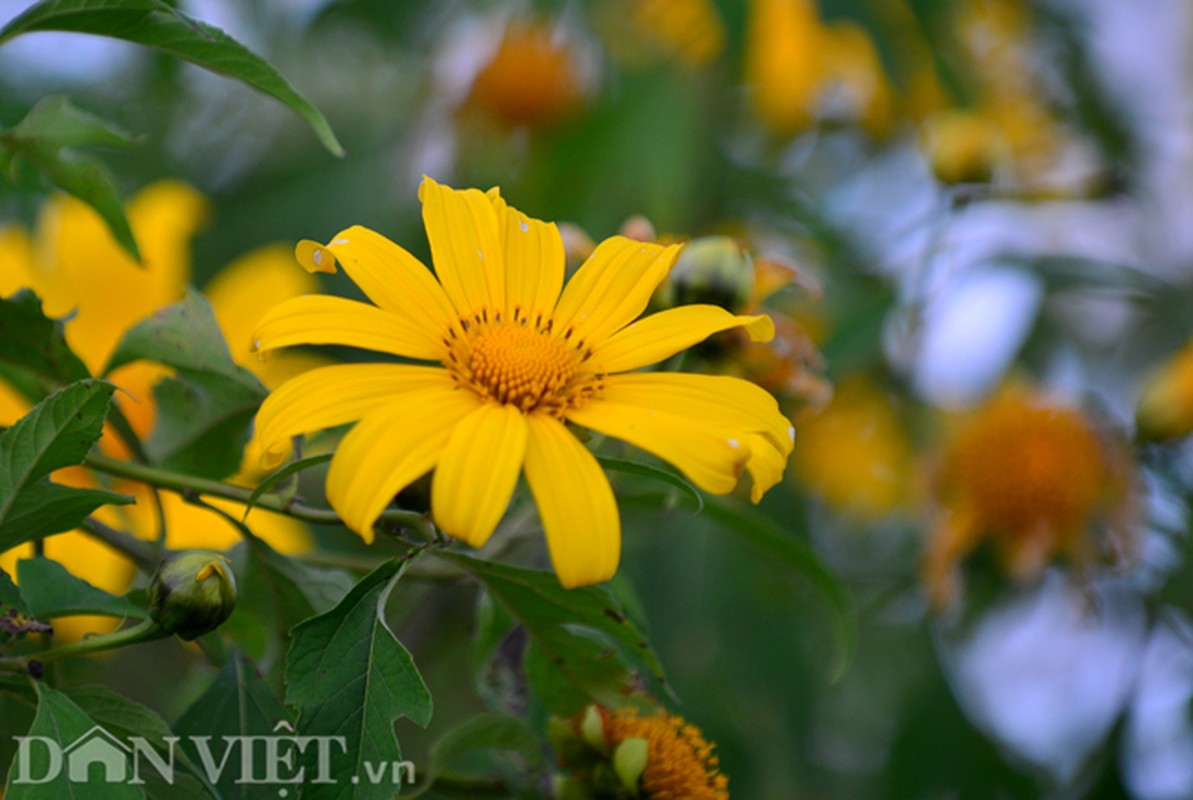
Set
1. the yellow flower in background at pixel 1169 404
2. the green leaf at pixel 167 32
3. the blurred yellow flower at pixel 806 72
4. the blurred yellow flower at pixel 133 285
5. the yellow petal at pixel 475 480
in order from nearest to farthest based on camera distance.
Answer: the yellow petal at pixel 475 480
the green leaf at pixel 167 32
the blurred yellow flower at pixel 133 285
the yellow flower in background at pixel 1169 404
the blurred yellow flower at pixel 806 72

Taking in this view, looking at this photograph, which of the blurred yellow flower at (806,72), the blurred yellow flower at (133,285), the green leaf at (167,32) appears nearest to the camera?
the green leaf at (167,32)

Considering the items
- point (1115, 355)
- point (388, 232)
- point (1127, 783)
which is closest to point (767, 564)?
point (1127, 783)

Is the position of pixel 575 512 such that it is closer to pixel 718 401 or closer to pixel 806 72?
pixel 718 401

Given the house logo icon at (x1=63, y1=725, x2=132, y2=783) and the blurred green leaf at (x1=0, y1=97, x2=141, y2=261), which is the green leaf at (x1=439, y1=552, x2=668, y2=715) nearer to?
the house logo icon at (x1=63, y1=725, x2=132, y2=783)

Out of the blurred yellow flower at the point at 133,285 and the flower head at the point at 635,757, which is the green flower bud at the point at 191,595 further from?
the blurred yellow flower at the point at 133,285

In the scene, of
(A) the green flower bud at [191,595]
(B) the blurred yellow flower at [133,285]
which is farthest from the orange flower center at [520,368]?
(B) the blurred yellow flower at [133,285]

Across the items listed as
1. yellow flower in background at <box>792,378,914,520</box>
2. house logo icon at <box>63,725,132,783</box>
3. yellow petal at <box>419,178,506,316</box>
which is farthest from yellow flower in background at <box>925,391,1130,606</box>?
house logo icon at <box>63,725,132,783</box>
